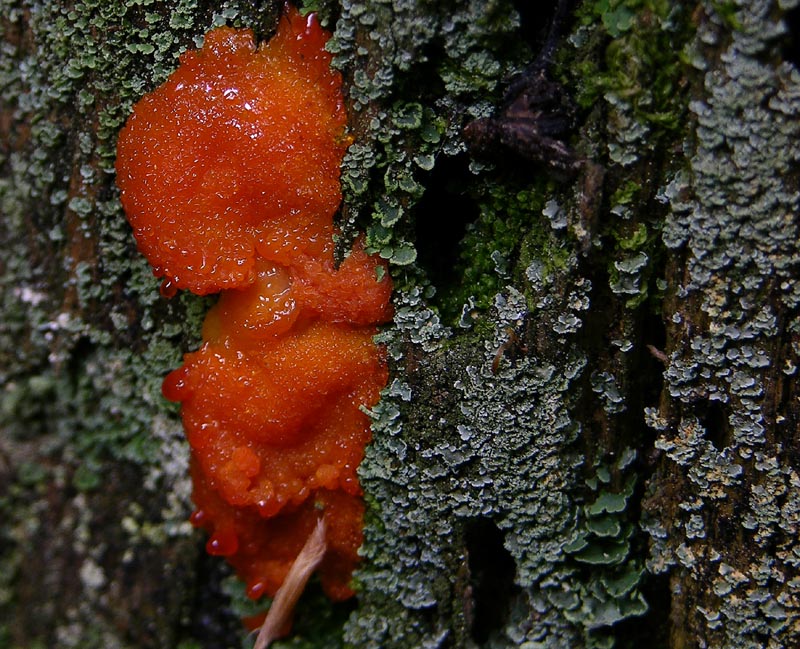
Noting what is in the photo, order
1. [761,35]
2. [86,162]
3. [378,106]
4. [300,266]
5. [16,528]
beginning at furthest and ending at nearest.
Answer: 1. [16,528]
2. [86,162]
3. [300,266]
4. [378,106]
5. [761,35]

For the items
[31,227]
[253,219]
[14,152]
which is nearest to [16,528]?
[31,227]

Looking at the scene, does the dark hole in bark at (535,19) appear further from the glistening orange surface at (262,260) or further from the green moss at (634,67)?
the glistening orange surface at (262,260)

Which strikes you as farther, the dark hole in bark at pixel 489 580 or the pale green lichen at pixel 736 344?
the dark hole in bark at pixel 489 580

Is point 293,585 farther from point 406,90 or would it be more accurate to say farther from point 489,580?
point 406,90

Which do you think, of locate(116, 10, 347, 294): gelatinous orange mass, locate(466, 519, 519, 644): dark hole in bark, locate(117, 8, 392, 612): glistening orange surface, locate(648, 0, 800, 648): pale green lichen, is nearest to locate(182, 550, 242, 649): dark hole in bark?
locate(117, 8, 392, 612): glistening orange surface

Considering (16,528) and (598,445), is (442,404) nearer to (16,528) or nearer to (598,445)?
(598,445)

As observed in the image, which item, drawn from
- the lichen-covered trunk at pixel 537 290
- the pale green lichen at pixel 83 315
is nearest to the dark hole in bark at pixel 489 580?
the lichen-covered trunk at pixel 537 290

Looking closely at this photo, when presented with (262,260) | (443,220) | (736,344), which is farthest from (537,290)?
(262,260)
